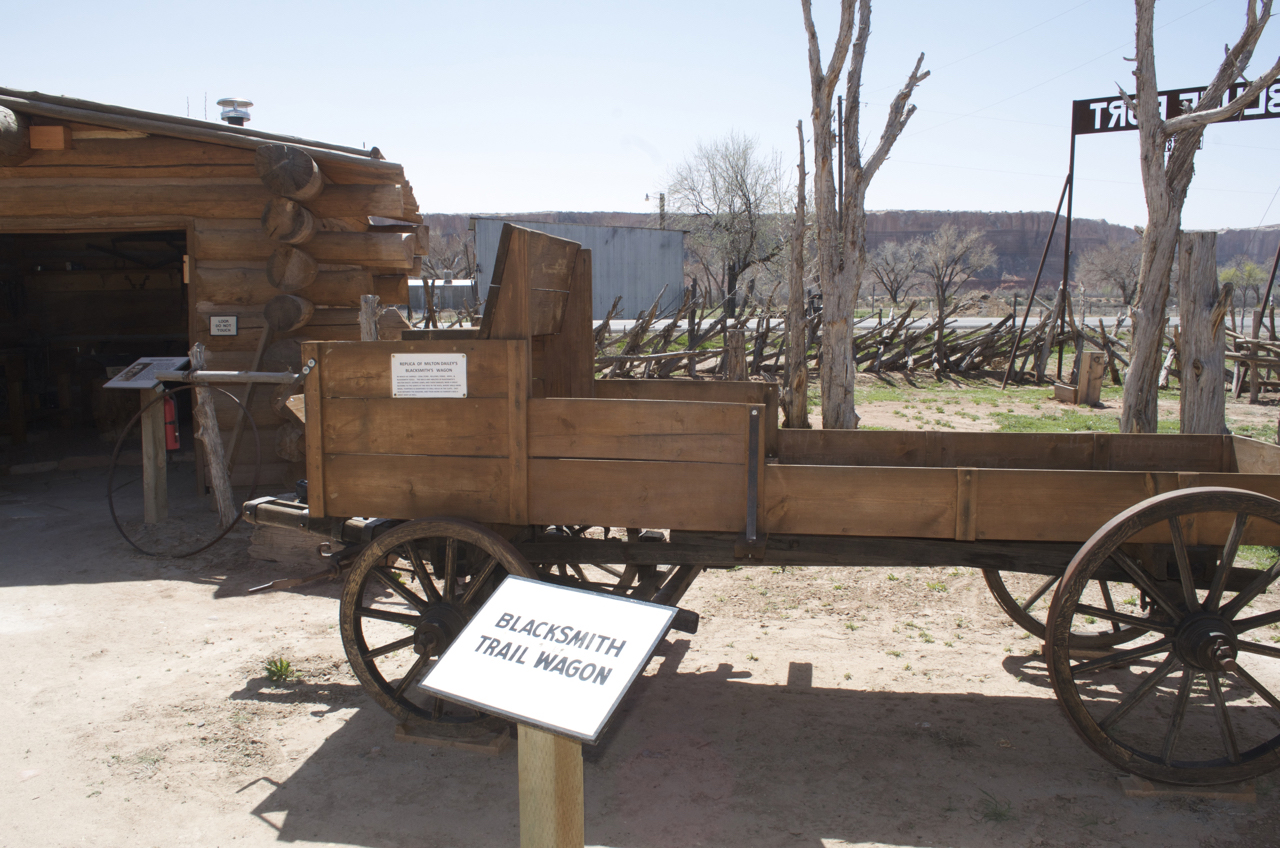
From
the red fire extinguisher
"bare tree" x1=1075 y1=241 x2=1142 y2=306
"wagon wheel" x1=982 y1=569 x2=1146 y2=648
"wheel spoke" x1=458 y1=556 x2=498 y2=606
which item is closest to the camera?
"wheel spoke" x1=458 y1=556 x2=498 y2=606

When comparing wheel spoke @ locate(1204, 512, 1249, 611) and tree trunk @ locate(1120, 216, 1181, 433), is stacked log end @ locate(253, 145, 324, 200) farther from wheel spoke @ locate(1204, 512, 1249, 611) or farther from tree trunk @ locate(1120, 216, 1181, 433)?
tree trunk @ locate(1120, 216, 1181, 433)

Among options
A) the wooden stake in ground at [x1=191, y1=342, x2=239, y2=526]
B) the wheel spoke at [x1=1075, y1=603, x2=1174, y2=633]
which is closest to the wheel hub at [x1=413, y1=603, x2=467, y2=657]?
the wheel spoke at [x1=1075, y1=603, x2=1174, y2=633]

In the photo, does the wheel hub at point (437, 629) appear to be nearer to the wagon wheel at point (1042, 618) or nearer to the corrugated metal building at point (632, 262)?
the wagon wheel at point (1042, 618)

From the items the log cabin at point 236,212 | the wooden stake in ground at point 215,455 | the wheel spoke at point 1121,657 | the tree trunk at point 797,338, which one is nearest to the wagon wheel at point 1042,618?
the wheel spoke at point 1121,657

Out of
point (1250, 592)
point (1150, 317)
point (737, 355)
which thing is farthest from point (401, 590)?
point (737, 355)

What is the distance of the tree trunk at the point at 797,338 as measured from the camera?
35.0 ft

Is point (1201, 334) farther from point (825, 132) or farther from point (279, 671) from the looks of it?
point (279, 671)

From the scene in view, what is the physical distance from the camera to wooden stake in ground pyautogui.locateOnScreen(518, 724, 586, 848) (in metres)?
1.92

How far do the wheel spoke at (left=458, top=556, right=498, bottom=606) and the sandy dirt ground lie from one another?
67 centimetres

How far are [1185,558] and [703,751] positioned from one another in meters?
1.91

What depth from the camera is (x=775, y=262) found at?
4022 cm

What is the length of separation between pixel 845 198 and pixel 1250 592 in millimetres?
7197

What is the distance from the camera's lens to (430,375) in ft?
10.9

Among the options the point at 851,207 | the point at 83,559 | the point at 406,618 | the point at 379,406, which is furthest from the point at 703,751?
the point at 851,207
